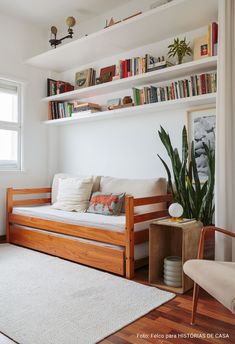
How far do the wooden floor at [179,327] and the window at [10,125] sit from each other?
9.22ft

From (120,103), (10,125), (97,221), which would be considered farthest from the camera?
(10,125)

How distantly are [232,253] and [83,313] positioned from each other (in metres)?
1.10

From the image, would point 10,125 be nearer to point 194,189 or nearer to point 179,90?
point 179,90

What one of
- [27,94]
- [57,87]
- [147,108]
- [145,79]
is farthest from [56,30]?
[147,108]

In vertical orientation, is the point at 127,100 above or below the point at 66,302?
above

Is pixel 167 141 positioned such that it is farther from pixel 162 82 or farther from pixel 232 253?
pixel 232 253

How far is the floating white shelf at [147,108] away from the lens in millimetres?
2732

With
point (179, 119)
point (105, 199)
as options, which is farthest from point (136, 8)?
point (105, 199)

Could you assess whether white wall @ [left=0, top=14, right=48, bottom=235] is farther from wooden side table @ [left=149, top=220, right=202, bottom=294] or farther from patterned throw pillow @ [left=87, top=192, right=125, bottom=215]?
wooden side table @ [left=149, top=220, right=202, bottom=294]

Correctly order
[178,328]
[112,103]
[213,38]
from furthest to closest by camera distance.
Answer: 1. [112,103]
2. [213,38]
3. [178,328]

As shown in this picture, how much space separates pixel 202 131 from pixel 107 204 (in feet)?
3.80

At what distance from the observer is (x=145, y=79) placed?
10.2 feet

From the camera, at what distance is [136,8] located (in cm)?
344

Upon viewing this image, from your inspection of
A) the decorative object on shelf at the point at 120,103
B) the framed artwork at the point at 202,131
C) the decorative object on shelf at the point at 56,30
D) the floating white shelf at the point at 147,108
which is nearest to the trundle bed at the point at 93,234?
the framed artwork at the point at 202,131
